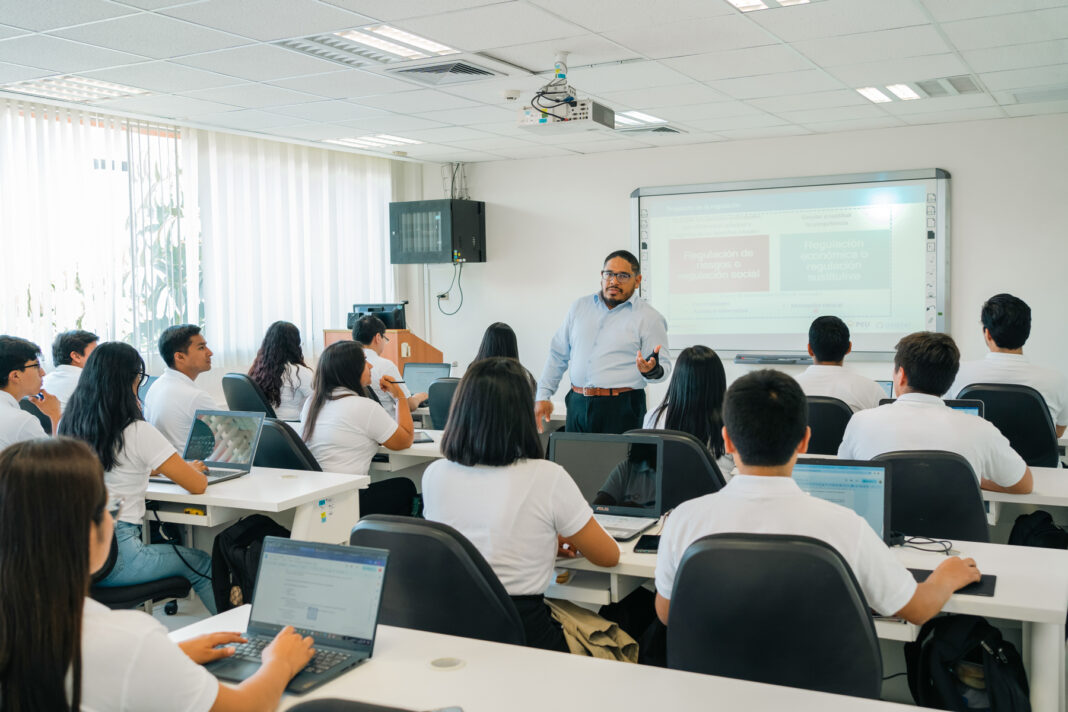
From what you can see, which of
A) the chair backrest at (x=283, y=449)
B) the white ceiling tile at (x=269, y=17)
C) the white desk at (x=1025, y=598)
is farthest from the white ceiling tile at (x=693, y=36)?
the white desk at (x=1025, y=598)

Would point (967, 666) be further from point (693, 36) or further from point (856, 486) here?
point (693, 36)

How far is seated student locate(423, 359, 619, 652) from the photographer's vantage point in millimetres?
2342

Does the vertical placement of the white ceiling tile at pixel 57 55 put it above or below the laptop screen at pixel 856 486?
above

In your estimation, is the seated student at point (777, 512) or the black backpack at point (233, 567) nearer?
the seated student at point (777, 512)

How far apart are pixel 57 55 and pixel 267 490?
263 centimetres

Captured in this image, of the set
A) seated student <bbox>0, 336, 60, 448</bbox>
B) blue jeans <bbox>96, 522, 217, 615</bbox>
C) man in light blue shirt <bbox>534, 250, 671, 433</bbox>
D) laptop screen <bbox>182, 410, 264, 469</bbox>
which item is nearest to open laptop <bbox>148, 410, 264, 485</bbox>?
laptop screen <bbox>182, 410, 264, 469</bbox>

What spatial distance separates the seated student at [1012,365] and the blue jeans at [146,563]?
3.48 meters

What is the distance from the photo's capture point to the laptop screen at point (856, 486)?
8.16ft

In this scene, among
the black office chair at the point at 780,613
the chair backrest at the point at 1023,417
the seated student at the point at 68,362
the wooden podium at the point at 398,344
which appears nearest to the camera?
the black office chair at the point at 780,613

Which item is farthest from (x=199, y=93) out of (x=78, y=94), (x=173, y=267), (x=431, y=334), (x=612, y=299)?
(x=431, y=334)

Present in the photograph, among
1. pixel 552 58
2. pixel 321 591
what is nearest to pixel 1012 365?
pixel 552 58

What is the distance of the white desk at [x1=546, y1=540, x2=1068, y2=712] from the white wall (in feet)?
16.9

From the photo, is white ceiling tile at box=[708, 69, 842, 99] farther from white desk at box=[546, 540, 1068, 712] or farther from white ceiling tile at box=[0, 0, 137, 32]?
white desk at box=[546, 540, 1068, 712]

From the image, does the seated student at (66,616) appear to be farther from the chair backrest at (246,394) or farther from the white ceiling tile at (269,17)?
the chair backrest at (246,394)
